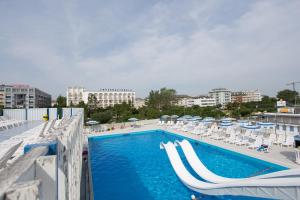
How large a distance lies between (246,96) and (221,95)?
17.7 m

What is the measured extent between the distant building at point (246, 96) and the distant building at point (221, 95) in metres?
4.64

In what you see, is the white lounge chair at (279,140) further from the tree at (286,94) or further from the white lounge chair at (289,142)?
the tree at (286,94)

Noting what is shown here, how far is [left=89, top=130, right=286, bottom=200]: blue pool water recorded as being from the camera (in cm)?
737

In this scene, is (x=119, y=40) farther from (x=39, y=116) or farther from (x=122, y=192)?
(x=122, y=192)

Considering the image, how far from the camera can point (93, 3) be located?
11.0 metres

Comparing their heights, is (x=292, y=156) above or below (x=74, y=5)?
below

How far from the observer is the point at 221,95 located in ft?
282

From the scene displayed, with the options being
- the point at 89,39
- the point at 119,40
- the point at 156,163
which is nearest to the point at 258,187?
the point at 156,163

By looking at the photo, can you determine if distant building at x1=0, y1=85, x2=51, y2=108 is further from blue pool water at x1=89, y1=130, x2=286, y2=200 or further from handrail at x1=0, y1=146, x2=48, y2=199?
handrail at x1=0, y1=146, x2=48, y2=199

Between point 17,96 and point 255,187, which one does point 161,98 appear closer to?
point 17,96

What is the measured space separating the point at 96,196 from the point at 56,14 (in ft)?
30.6

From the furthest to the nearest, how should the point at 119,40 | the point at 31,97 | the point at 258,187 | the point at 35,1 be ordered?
the point at 31,97
the point at 119,40
the point at 35,1
the point at 258,187

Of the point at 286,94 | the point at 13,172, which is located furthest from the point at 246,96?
the point at 13,172

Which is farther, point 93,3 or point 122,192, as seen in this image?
point 93,3
